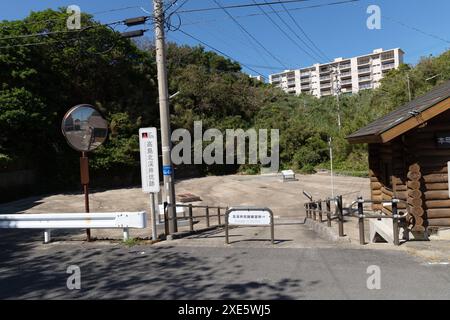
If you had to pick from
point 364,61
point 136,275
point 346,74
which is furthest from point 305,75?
point 136,275

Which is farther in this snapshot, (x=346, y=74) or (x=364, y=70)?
(x=346, y=74)

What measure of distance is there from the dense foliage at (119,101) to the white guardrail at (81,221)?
6033 mm

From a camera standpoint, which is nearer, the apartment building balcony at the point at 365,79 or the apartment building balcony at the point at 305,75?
the apartment building balcony at the point at 365,79

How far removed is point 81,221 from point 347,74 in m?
104

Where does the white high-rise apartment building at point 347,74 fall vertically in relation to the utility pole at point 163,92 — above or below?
above

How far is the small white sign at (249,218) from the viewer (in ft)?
29.2

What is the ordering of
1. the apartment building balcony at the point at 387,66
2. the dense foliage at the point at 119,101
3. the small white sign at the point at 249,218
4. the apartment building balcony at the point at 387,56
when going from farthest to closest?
the apartment building balcony at the point at 387,66 → the apartment building balcony at the point at 387,56 → the dense foliage at the point at 119,101 → the small white sign at the point at 249,218

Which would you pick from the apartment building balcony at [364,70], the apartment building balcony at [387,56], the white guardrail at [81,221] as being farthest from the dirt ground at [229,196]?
the apartment building balcony at [364,70]

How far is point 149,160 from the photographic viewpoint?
962 cm

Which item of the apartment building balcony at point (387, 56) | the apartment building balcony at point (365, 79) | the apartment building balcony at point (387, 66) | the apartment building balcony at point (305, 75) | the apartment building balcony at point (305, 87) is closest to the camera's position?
the apartment building balcony at point (387, 56)

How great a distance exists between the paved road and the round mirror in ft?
8.41

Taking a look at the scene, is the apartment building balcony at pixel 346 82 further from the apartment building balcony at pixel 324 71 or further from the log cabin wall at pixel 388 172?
the log cabin wall at pixel 388 172

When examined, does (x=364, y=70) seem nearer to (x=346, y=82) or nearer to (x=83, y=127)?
(x=346, y=82)

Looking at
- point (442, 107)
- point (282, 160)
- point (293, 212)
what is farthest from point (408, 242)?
point (282, 160)
